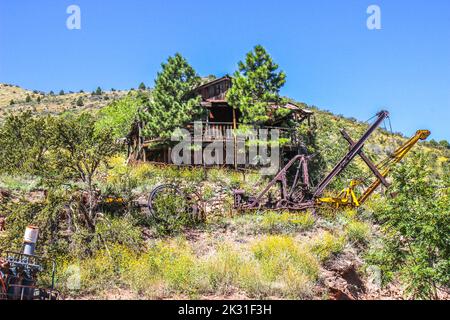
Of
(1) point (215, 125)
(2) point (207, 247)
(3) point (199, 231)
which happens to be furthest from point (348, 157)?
(1) point (215, 125)

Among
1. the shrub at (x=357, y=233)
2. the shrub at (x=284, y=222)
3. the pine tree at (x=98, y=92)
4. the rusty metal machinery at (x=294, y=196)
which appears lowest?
the shrub at (x=357, y=233)

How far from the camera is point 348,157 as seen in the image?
776 inches

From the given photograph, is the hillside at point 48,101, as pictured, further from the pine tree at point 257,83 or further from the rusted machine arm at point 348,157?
the rusted machine arm at point 348,157

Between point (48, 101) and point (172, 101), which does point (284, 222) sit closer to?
point (172, 101)

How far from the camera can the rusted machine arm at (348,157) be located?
63.0 feet

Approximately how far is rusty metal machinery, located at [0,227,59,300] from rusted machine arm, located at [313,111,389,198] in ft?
39.3

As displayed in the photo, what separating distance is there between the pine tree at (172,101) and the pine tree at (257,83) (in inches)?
109

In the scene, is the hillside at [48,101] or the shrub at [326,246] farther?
the hillside at [48,101]

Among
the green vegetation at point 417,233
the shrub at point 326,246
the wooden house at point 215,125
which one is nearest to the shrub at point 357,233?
the shrub at point 326,246

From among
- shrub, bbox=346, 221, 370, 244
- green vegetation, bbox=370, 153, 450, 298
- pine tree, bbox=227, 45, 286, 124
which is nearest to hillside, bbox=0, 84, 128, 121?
pine tree, bbox=227, 45, 286, 124

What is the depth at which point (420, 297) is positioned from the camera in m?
11.3

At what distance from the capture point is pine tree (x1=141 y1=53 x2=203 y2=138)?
25.2 m

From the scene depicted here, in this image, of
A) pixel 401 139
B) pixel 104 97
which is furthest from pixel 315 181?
pixel 104 97

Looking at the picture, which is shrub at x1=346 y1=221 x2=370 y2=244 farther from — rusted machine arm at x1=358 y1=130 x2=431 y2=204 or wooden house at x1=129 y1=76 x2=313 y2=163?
wooden house at x1=129 y1=76 x2=313 y2=163
